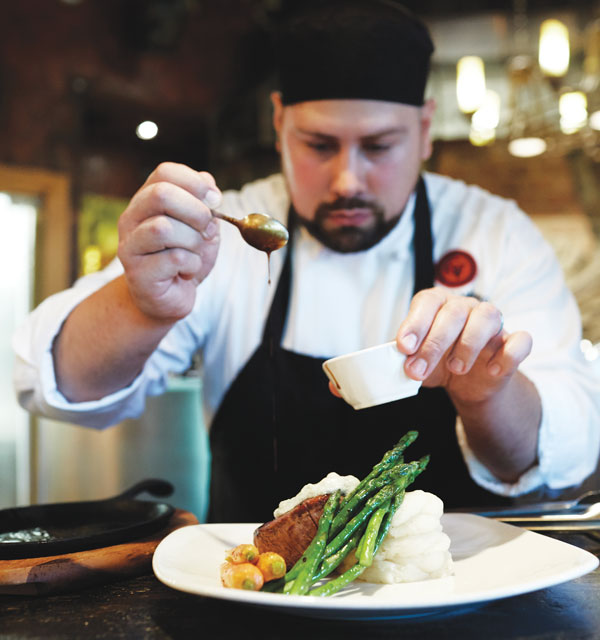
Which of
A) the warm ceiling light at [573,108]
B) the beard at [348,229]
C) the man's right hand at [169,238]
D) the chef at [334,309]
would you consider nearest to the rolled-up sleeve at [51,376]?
the chef at [334,309]

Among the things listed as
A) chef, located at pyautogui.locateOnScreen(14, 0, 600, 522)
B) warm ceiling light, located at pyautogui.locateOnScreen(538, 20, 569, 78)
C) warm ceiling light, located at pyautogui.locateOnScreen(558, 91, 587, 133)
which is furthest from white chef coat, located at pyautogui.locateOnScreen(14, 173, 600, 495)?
warm ceiling light, located at pyautogui.locateOnScreen(558, 91, 587, 133)

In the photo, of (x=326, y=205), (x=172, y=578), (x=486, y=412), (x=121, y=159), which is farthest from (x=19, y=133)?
(x=172, y=578)

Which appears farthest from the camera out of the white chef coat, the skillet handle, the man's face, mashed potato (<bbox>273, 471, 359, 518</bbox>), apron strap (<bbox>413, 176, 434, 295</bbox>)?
apron strap (<bbox>413, 176, 434, 295</bbox>)

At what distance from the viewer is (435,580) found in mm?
1020

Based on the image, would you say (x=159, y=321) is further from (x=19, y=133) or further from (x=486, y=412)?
(x=19, y=133)

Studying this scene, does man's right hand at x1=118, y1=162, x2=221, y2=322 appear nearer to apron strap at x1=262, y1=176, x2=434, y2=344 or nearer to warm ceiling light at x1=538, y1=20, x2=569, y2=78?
apron strap at x1=262, y1=176, x2=434, y2=344

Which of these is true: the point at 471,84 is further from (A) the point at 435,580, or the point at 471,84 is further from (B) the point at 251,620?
(B) the point at 251,620

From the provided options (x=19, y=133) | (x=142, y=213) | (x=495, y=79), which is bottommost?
(x=142, y=213)

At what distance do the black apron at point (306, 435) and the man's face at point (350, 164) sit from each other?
35 centimetres

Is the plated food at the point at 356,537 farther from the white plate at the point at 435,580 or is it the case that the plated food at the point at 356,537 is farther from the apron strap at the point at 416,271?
the apron strap at the point at 416,271

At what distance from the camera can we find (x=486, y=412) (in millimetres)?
1610

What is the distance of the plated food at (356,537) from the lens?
3.30 ft

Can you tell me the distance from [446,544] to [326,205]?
4.07 ft

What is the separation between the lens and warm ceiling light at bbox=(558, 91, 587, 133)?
4.23 metres
